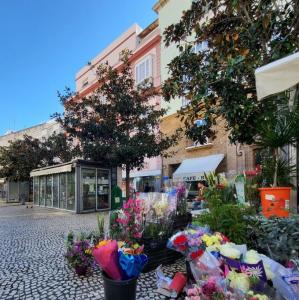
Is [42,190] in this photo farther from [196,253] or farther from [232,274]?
[232,274]

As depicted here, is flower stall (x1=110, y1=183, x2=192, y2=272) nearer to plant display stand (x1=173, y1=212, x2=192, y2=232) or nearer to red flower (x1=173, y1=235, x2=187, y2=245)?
plant display stand (x1=173, y1=212, x2=192, y2=232)

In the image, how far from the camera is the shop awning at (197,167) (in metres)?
15.0

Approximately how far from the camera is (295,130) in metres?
4.18

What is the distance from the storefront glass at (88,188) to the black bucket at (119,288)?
11.9 metres

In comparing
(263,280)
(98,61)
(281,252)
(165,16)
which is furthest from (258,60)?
(98,61)

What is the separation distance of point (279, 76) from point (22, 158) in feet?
79.7

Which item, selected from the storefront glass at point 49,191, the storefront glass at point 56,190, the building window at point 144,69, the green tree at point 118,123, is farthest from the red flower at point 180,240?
the building window at point 144,69

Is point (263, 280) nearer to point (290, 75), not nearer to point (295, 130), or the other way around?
point (290, 75)

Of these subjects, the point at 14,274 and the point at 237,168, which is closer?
the point at 14,274

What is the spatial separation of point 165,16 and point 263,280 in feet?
66.5

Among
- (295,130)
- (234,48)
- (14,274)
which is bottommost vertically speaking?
(14,274)

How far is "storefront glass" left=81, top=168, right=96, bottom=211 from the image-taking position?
48.5 ft

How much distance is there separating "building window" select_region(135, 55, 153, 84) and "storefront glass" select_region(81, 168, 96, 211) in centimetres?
914

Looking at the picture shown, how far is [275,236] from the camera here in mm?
3424
